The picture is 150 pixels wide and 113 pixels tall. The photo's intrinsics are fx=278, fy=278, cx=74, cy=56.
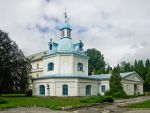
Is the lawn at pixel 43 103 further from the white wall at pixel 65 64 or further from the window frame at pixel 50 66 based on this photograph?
the window frame at pixel 50 66

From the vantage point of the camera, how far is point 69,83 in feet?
153

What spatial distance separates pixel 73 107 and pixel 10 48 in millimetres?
24933

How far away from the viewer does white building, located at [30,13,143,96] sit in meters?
46.8

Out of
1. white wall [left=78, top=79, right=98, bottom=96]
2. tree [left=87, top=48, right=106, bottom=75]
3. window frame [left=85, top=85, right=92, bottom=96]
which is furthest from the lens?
tree [left=87, top=48, right=106, bottom=75]

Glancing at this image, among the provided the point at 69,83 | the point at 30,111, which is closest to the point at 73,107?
the point at 30,111

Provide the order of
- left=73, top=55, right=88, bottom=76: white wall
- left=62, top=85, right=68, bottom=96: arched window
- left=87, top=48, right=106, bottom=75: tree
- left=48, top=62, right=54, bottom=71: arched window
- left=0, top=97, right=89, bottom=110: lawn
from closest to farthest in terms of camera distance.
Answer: left=0, top=97, right=89, bottom=110: lawn, left=62, top=85, right=68, bottom=96: arched window, left=73, top=55, right=88, bottom=76: white wall, left=48, top=62, right=54, bottom=71: arched window, left=87, top=48, right=106, bottom=75: tree

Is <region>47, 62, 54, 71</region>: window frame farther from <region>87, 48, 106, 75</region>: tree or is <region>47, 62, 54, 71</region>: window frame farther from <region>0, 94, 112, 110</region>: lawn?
<region>87, 48, 106, 75</region>: tree

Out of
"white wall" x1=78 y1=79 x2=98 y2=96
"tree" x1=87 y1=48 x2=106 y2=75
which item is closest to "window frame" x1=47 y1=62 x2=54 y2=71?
"white wall" x1=78 y1=79 x2=98 y2=96

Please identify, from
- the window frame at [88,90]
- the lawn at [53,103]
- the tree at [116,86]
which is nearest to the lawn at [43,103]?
the lawn at [53,103]

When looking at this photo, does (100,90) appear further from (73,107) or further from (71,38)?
(73,107)

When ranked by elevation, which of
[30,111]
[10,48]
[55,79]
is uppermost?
[10,48]

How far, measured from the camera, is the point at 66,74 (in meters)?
48.1

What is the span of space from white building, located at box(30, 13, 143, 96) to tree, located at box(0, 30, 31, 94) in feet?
8.54

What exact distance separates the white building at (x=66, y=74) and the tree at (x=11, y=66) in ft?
8.54
